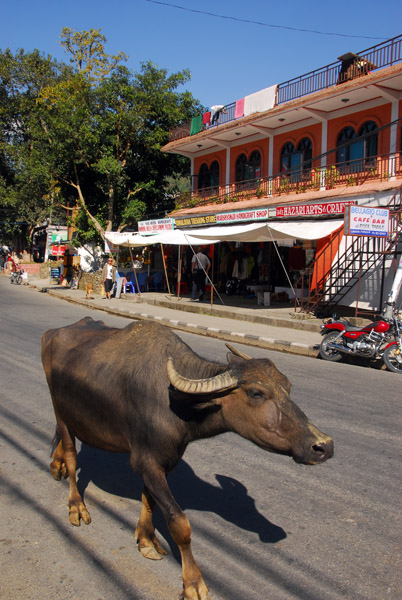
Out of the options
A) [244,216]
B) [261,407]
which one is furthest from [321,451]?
[244,216]

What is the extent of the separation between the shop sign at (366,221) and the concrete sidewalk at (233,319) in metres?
2.86

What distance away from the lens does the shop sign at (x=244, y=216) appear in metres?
18.1

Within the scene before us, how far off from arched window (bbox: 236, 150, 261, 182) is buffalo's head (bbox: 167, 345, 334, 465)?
2133 centimetres

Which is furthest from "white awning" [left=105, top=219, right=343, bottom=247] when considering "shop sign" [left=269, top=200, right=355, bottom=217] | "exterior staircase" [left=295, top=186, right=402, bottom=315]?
"exterior staircase" [left=295, top=186, right=402, bottom=315]

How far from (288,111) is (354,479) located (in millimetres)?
17515

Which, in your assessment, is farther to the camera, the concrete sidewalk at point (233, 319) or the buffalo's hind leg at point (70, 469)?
the concrete sidewalk at point (233, 319)

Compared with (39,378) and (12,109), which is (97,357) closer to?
(39,378)

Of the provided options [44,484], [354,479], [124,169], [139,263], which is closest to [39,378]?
[44,484]

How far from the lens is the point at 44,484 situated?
4.18 metres

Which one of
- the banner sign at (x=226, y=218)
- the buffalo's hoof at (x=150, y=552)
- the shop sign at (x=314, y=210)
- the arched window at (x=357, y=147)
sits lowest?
the buffalo's hoof at (x=150, y=552)

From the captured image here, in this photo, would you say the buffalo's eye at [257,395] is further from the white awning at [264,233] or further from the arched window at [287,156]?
the arched window at [287,156]

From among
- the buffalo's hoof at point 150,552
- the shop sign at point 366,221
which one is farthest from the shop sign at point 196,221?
the buffalo's hoof at point 150,552

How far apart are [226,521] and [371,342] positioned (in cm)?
731

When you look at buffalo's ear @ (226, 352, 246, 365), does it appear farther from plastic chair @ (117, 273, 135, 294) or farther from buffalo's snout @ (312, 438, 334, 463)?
plastic chair @ (117, 273, 135, 294)
